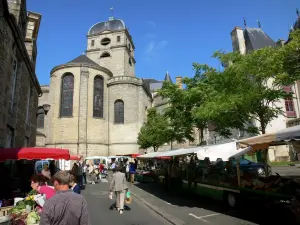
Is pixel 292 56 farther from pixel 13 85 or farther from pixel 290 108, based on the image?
pixel 290 108

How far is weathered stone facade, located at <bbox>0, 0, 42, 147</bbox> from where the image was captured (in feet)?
28.5

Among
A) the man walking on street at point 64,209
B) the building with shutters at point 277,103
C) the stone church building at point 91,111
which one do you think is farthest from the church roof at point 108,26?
the man walking on street at point 64,209

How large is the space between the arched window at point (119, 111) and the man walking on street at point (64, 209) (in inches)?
1375

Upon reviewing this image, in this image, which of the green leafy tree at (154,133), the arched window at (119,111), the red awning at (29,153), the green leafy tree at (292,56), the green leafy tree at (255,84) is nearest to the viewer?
the red awning at (29,153)

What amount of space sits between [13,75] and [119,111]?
27.2 metres

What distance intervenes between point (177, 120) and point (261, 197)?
36.5ft

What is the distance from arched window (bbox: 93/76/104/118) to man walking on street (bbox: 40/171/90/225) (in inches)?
1333

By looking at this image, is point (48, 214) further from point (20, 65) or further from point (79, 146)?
point (79, 146)

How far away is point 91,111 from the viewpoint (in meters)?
35.3

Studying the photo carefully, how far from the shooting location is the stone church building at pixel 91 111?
33875 mm

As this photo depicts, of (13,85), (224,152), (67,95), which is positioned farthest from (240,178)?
(67,95)

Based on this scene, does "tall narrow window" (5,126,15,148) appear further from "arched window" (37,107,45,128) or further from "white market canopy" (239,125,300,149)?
"arched window" (37,107,45,128)

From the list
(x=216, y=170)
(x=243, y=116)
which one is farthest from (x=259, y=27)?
(x=216, y=170)

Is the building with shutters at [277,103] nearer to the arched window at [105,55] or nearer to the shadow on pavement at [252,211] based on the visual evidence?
the shadow on pavement at [252,211]
